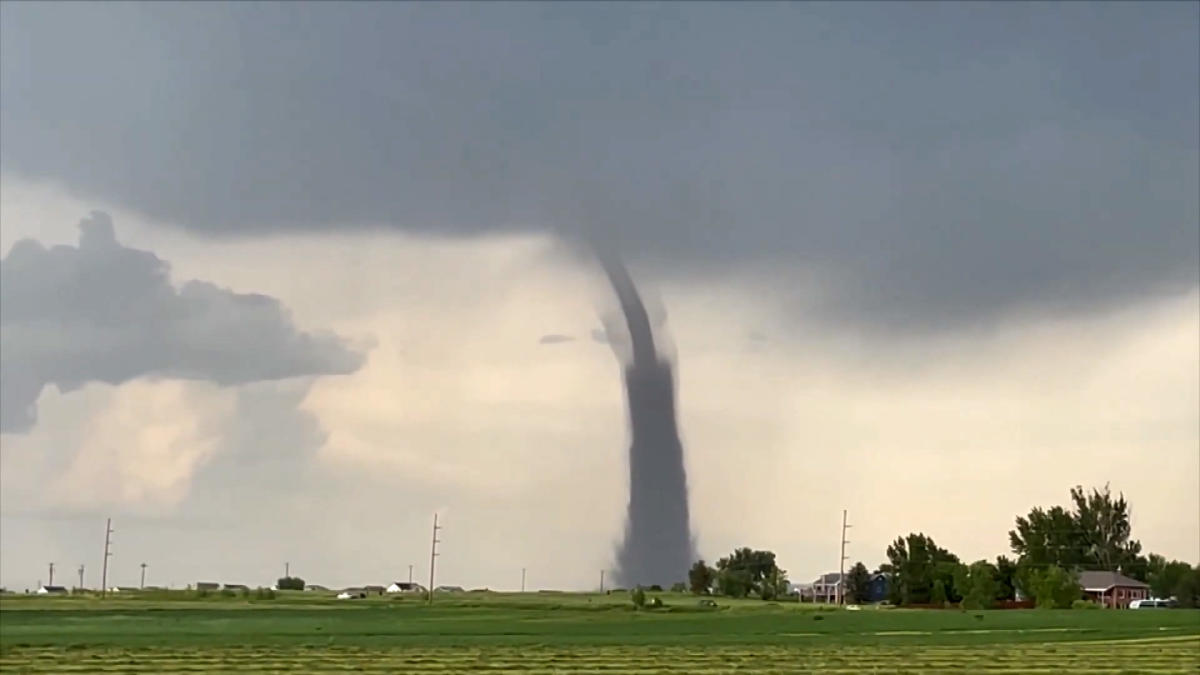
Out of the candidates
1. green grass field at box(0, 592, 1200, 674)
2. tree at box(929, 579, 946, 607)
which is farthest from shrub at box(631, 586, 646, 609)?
green grass field at box(0, 592, 1200, 674)

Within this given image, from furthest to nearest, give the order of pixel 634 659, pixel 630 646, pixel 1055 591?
pixel 1055 591 → pixel 630 646 → pixel 634 659

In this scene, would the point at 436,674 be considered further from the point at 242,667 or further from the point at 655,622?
the point at 655,622

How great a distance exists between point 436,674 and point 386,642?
88.5 feet

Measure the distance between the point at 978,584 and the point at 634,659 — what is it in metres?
129

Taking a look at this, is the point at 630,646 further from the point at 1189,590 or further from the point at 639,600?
the point at 1189,590

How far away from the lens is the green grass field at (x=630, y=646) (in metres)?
58.4

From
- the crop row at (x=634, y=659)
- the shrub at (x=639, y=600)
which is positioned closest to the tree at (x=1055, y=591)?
the shrub at (x=639, y=600)

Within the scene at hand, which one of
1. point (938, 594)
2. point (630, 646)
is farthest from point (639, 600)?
point (630, 646)

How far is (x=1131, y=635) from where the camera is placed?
84625mm

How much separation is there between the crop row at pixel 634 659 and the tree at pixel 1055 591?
10122 centimetres

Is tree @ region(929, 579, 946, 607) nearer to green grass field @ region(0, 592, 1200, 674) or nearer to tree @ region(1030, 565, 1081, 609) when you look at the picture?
tree @ region(1030, 565, 1081, 609)

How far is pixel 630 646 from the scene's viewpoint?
76562mm

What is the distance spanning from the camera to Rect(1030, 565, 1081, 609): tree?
565 ft

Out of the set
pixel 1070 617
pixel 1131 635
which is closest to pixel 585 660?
pixel 1131 635
